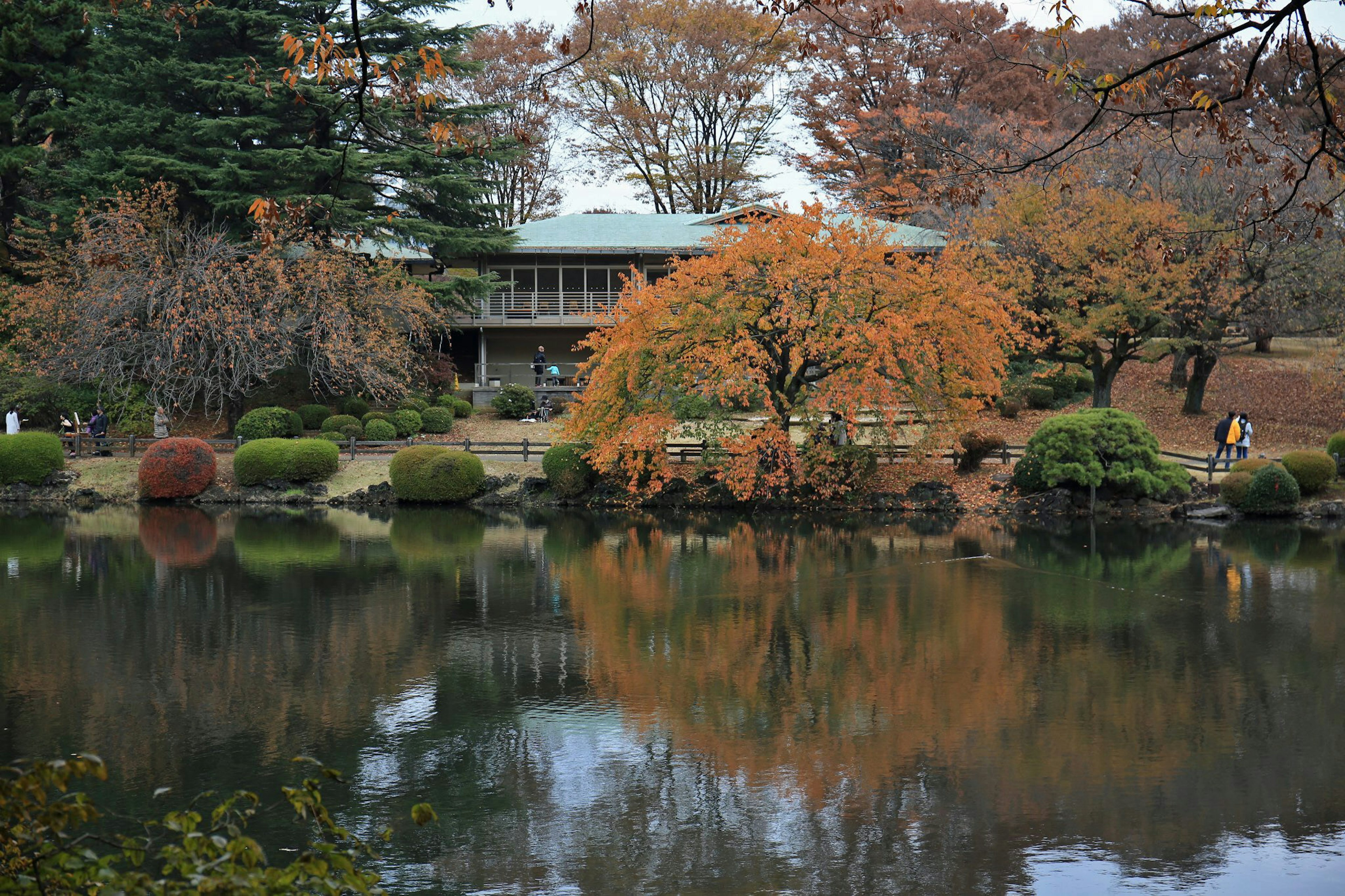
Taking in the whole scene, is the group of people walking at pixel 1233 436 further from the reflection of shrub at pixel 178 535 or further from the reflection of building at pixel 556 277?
the reflection of shrub at pixel 178 535

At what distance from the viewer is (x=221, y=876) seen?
374cm

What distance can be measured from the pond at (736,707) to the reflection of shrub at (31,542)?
0.29 metres

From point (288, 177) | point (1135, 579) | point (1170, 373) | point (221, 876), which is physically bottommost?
point (1135, 579)

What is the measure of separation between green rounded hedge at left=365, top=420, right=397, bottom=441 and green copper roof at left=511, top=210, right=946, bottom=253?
9.39 metres

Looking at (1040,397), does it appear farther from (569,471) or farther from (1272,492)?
(569,471)

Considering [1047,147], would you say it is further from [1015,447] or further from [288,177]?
[288,177]

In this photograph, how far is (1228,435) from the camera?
2795 cm

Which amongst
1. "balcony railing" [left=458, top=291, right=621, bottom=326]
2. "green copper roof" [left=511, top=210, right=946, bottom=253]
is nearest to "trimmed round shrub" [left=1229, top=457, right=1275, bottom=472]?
"green copper roof" [left=511, top=210, right=946, bottom=253]

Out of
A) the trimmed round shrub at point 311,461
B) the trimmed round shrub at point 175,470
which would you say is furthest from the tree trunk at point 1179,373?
the trimmed round shrub at point 175,470

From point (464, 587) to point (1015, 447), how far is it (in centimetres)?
1848

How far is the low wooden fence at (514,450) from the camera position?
2858 centimetres

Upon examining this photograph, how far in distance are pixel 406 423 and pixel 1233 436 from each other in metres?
22.2

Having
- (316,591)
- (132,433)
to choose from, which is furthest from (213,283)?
(316,591)

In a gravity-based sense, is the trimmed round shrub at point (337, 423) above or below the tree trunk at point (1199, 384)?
below
